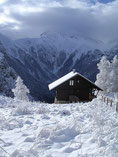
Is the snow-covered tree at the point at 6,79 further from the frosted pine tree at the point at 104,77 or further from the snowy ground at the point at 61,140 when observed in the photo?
the snowy ground at the point at 61,140

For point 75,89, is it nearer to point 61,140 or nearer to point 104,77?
point 104,77

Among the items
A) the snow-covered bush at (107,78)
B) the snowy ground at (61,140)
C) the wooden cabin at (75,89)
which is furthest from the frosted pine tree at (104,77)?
the snowy ground at (61,140)

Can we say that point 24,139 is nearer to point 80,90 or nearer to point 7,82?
point 80,90

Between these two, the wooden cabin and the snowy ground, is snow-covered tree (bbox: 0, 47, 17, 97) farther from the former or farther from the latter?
the snowy ground

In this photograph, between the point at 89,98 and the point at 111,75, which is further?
the point at 111,75

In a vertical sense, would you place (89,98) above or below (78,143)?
below

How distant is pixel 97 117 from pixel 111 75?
1606 inches

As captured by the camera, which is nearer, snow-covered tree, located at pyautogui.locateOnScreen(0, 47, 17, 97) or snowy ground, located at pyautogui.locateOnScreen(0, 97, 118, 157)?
snowy ground, located at pyautogui.locateOnScreen(0, 97, 118, 157)

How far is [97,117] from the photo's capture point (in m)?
8.33

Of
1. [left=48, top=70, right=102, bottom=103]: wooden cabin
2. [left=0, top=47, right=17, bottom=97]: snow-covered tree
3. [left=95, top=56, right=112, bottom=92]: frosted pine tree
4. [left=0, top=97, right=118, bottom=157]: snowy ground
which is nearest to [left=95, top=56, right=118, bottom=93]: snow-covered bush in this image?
[left=95, top=56, right=112, bottom=92]: frosted pine tree

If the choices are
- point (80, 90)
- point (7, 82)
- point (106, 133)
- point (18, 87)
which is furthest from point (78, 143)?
point (7, 82)

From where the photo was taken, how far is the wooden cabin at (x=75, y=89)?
37.5 m

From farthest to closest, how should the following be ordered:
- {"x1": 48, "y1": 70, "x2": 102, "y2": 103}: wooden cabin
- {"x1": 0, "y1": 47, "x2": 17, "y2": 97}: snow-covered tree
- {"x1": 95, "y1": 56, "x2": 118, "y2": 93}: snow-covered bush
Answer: {"x1": 0, "y1": 47, "x2": 17, "y2": 97}: snow-covered tree, {"x1": 95, "y1": 56, "x2": 118, "y2": 93}: snow-covered bush, {"x1": 48, "y1": 70, "x2": 102, "y2": 103}: wooden cabin

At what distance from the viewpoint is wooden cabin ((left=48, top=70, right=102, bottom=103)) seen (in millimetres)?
37469
